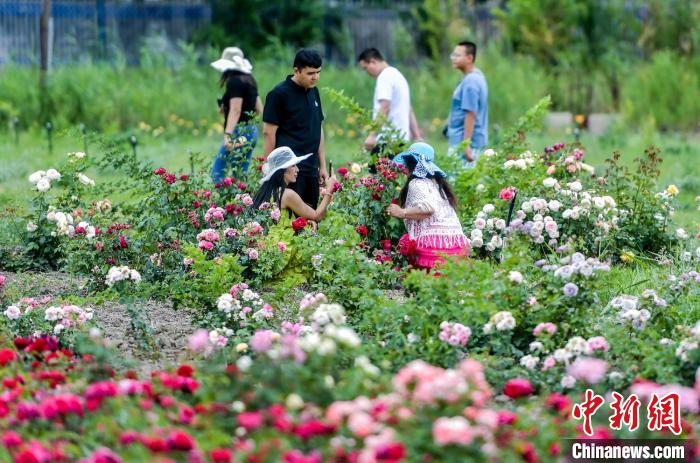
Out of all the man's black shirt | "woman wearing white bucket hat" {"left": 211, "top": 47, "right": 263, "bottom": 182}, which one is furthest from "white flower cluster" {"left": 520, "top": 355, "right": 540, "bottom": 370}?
"woman wearing white bucket hat" {"left": 211, "top": 47, "right": 263, "bottom": 182}

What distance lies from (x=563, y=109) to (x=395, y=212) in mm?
11721

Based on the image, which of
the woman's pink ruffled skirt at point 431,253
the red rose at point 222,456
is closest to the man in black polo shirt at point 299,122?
the woman's pink ruffled skirt at point 431,253

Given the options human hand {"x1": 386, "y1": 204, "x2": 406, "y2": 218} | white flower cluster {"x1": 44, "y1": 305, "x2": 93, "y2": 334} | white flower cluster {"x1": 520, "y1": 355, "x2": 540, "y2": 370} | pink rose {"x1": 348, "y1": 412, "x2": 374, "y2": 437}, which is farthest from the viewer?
human hand {"x1": 386, "y1": 204, "x2": 406, "y2": 218}

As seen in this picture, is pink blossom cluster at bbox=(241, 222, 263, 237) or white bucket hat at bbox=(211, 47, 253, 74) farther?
white bucket hat at bbox=(211, 47, 253, 74)

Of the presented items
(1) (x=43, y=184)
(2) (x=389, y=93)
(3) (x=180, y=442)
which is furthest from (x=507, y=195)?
(3) (x=180, y=442)

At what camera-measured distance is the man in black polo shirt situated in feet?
26.4

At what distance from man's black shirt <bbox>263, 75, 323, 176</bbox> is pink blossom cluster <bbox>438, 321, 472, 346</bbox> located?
3036 mm

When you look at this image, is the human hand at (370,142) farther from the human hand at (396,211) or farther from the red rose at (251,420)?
the red rose at (251,420)

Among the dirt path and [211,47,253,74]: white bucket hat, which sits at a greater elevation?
[211,47,253,74]: white bucket hat

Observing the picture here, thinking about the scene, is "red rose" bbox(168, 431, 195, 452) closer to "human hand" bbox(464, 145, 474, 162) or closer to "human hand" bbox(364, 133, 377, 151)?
"human hand" bbox(364, 133, 377, 151)

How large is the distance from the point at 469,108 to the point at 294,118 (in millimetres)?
2077

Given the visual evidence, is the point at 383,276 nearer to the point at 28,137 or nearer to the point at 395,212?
the point at 395,212

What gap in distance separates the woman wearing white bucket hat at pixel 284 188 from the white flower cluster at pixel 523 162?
4.24 ft

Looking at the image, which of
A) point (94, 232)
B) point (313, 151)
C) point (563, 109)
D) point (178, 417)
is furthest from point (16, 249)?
point (563, 109)
